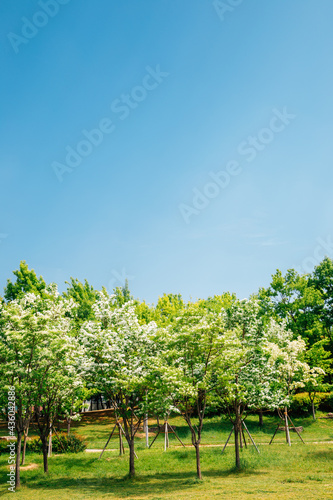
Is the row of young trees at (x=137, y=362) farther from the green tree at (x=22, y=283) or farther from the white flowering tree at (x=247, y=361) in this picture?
the green tree at (x=22, y=283)

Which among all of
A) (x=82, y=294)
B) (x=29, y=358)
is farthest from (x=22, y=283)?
(x=29, y=358)

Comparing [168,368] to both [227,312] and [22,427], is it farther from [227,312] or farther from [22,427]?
[22,427]

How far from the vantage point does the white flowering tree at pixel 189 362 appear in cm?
1695

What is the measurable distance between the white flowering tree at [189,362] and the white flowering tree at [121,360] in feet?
3.57

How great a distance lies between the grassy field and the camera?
14320 mm

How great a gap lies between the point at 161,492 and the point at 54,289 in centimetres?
1078

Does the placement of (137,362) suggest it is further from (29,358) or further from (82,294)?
(82,294)

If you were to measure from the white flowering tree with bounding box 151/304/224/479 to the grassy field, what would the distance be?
220 cm

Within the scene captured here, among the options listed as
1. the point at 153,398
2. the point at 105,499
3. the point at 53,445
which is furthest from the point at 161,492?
the point at 53,445

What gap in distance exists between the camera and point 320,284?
1874 inches

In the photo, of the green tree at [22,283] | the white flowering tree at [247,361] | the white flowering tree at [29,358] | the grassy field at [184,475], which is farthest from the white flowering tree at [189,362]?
the green tree at [22,283]

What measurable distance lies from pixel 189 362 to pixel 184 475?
18.2 feet

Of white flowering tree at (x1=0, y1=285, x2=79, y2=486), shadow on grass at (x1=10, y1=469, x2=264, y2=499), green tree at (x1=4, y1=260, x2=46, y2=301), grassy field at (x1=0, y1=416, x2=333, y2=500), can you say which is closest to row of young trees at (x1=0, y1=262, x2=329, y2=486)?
white flowering tree at (x1=0, y1=285, x2=79, y2=486)

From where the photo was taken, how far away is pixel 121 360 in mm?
18734
